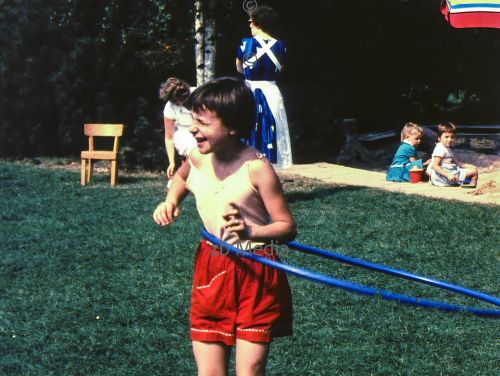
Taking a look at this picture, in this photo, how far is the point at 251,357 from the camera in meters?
3.49

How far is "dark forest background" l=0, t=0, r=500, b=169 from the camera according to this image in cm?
1442

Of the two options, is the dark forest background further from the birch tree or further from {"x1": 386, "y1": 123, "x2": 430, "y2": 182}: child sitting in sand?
{"x1": 386, "y1": 123, "x2": 430, "y2": 182}: child sitting in sand

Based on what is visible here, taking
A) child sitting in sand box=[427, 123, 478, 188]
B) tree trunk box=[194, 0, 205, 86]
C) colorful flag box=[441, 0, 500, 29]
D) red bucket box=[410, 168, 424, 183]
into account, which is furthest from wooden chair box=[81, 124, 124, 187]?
colorful flag box=[441, 0, 500, 29]

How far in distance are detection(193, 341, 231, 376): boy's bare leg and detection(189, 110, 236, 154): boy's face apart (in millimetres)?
759

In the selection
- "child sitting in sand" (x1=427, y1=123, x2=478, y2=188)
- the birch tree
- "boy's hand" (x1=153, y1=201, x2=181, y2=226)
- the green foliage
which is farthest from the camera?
the green foliage

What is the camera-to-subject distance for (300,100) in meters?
14.7

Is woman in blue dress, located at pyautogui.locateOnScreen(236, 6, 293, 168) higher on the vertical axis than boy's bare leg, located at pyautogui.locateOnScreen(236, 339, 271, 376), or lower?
higher

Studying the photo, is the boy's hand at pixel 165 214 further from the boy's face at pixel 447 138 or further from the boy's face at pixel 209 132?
the boy's face at pixel 447 138

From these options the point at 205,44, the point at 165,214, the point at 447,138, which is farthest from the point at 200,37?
the point at 165,214

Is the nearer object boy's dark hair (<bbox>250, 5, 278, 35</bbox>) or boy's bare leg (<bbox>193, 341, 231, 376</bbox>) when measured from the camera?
boy's bare leg (<bbox>193, 341, 231, 376</bbox>)

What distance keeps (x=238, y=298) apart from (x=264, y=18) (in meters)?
5.78

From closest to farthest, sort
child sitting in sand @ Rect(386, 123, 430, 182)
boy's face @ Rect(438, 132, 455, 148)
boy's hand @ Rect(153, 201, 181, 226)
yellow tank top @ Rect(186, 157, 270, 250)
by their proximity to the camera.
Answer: yellow tank top @ Rect(186, 157, 270, 250) → boy's hand @ Rect(153, 201, 181, 226) → boy's face @ Rect(438, 132, 455, 148) → child sitting in sand @ Rect(386, 123, 430, 182)

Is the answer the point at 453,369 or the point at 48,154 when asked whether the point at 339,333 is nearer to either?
the point at 453,369

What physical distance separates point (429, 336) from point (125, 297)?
197 centimetres
